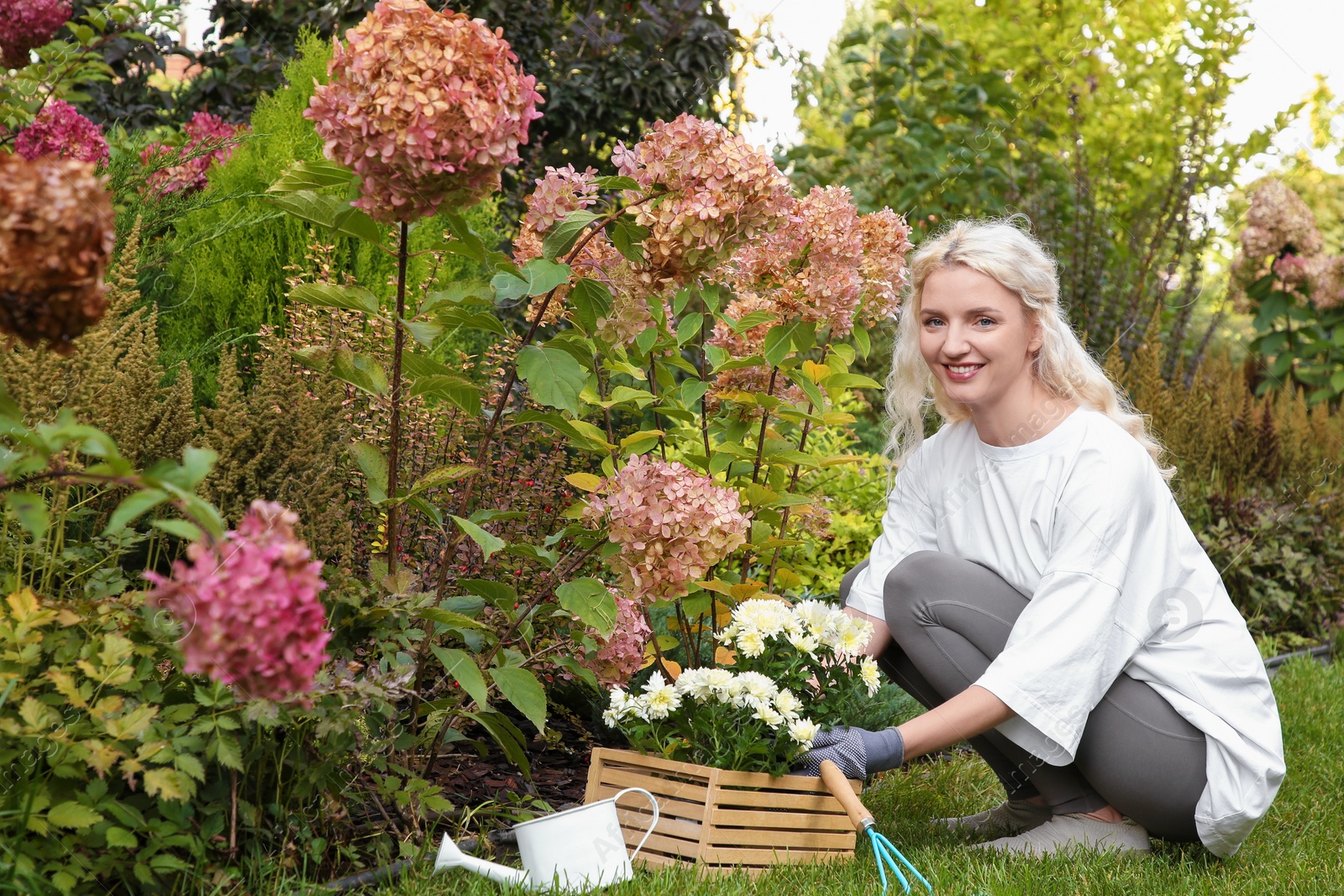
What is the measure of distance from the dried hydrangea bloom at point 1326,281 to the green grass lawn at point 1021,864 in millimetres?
4410

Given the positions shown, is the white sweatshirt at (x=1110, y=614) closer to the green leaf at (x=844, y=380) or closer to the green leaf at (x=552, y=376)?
the green leaf at (x=844, y=380)

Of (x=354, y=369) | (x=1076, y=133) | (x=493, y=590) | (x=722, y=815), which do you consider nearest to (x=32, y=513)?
(x=354, y=369)

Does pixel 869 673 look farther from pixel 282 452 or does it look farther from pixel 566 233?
pixel 282 452

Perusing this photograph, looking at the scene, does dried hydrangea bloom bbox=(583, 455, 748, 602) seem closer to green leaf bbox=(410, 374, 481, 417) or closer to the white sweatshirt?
green leaf bbox=(410, 374, 481, 417)

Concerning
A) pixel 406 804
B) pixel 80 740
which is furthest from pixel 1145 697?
pixel 80 740

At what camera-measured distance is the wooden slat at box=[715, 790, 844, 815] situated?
203cm

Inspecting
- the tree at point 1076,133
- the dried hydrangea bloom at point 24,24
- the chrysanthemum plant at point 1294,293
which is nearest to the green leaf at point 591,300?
the dried hydrangea bloom at point 24,24

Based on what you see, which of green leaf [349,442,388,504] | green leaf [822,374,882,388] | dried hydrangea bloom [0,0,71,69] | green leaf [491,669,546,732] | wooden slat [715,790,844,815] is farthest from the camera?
green leaf [822,374,882,388]

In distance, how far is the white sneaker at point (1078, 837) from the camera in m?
2.30

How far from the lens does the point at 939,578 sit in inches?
93.7

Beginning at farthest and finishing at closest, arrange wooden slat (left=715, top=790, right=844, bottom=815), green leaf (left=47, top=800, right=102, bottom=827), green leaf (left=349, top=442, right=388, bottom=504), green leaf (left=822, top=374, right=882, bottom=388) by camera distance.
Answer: green leaf (left=822, top=374, right=882, bottom=388) → wooden slat (left=715, top=790, right=844, bottom=815) → green leaf (left=349, top=442, right=388, bottom=504) → green leaf (left=47, top=800, right=102, bottom=827)

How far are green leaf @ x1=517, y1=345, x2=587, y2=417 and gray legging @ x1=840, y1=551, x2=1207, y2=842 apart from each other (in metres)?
0.98

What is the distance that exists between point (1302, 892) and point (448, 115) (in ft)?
6.89

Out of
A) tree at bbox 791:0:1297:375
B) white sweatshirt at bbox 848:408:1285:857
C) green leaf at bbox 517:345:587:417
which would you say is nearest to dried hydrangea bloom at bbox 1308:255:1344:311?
tree at bbox 791:0:1297:375
